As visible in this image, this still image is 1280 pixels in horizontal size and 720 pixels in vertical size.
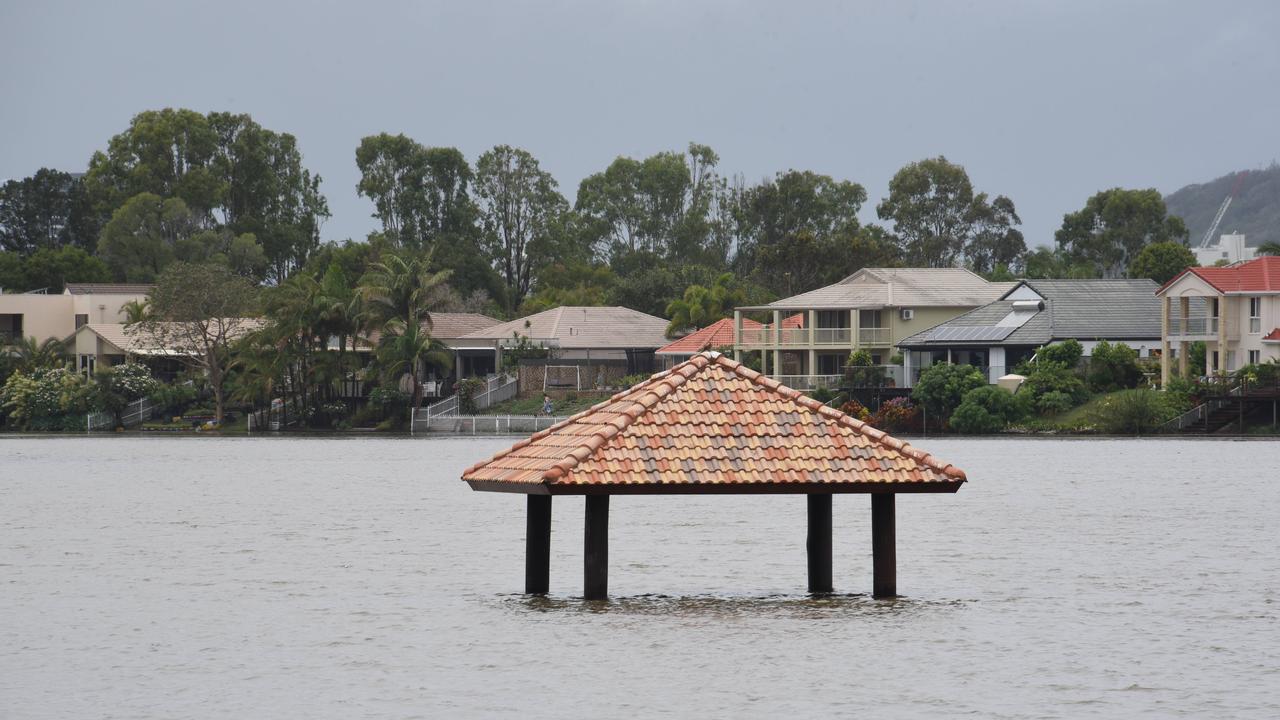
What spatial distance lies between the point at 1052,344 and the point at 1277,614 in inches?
2385

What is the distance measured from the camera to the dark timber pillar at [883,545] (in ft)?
83.7

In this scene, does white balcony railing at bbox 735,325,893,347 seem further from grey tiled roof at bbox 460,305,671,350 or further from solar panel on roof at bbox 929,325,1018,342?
grey tiled roof at bbox 460,305,671,350

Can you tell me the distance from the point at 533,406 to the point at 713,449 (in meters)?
73.3

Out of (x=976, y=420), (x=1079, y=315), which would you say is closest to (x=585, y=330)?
(x=1079, y=315)

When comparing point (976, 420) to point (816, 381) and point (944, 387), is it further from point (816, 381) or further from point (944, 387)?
point (816, 381)

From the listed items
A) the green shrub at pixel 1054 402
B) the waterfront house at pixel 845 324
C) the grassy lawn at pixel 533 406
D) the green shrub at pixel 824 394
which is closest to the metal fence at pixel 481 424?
the grassy lawn at pixel 533 406

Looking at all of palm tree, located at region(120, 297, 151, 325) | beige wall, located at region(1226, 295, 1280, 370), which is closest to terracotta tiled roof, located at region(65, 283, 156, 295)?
palm tree, located at region(120, 297, 151, 325)

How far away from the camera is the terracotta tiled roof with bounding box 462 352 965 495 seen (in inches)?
933

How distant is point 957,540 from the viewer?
137ft

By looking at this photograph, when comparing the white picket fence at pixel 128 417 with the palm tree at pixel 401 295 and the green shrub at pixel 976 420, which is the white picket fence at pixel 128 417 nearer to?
the palm tree at pixel 401 295

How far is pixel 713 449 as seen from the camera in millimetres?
24219

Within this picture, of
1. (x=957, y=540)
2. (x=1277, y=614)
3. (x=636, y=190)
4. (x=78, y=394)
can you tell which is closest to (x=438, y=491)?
(x=957, y=540)

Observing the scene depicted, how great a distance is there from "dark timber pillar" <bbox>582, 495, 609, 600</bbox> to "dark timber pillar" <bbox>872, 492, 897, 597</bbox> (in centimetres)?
345

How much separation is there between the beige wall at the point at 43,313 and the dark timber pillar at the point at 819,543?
97.6 metres
